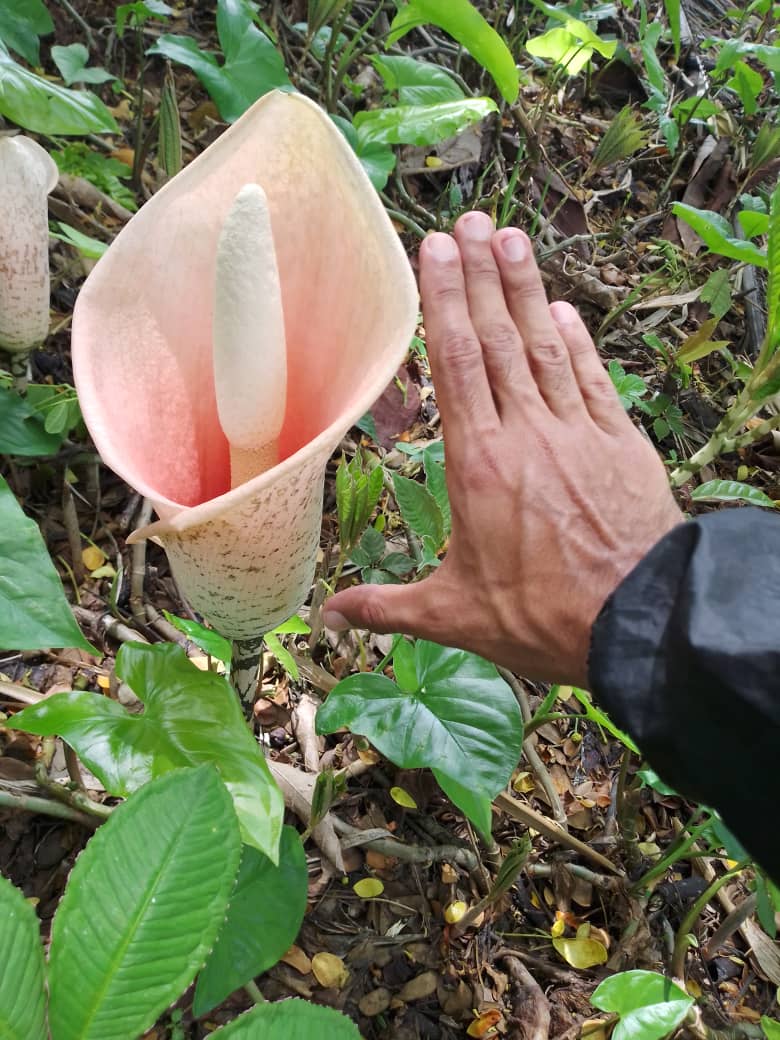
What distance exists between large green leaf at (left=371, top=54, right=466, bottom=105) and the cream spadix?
1.23m

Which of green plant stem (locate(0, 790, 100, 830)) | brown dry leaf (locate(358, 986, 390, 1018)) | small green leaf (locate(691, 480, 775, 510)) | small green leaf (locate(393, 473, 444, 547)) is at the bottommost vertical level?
brown dry leaf (locate(358, 986, 390, 1018))

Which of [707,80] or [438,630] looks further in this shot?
[707,80]

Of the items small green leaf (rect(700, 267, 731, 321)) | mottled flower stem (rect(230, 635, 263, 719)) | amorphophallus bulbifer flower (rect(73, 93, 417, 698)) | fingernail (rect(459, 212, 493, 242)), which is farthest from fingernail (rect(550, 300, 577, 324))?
small green leaf (rect(700, 267, 731, 321))

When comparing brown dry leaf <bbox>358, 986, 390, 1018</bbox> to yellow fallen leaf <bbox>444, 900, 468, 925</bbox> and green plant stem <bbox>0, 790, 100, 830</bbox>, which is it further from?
green plant stem <bbox>0, 790, 100, 830</bbox>

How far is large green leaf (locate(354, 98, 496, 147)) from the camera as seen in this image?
150 cm

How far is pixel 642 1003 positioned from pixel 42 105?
1432mm

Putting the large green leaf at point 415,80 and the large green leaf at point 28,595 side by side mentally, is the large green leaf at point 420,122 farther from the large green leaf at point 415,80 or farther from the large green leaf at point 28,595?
the large green leaf at point 28,595

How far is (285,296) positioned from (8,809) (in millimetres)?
773

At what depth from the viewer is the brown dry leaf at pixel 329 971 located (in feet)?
3.51

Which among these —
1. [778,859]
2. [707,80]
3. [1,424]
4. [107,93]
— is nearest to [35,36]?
[107,93]

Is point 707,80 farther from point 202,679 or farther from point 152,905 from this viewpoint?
point 152,905

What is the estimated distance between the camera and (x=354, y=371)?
78cm

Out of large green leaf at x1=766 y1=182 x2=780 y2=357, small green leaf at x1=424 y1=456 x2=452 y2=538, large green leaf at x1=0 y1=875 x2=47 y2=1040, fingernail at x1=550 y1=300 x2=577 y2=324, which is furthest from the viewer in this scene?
large green leaf at x1=766 y1=182 x2=780 y2=357

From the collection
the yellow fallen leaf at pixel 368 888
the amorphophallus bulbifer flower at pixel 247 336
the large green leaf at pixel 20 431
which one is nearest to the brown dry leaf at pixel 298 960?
the yellow fallen leaf at pixel 368 888
